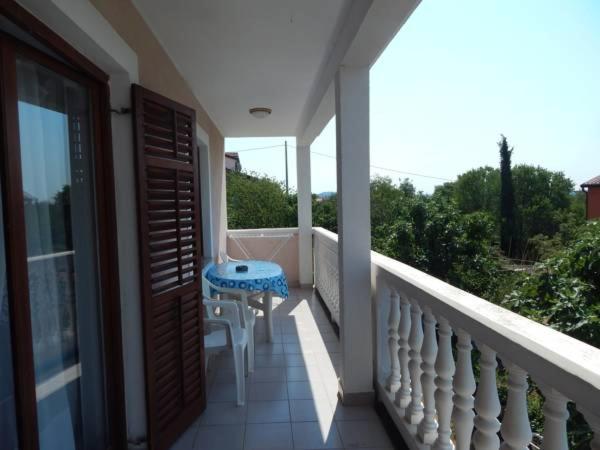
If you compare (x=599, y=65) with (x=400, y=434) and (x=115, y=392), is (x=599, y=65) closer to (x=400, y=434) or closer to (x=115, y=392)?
(x=400, y=434)


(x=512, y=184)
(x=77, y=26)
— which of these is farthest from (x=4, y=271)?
(x=512, y=184)

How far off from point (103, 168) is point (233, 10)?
112 centimetres

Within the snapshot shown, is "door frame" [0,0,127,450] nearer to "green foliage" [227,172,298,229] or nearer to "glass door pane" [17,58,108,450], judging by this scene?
"glass door pane" [17,58,108,450]

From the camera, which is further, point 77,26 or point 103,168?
point 103,168

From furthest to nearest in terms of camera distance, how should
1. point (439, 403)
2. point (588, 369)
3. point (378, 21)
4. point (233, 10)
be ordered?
point (233, 10)
point (378, 21)
point (439, 403)
point (588, 369)

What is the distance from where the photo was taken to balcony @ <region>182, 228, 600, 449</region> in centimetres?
86

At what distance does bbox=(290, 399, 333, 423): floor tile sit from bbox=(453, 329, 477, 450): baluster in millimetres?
1163

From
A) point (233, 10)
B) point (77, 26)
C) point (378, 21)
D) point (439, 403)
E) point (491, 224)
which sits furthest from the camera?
point (491, 224)

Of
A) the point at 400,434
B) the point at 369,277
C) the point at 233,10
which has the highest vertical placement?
the point at 233,10

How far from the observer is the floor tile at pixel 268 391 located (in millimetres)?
2639

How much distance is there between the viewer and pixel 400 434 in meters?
2.03

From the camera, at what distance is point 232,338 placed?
8.75 ft

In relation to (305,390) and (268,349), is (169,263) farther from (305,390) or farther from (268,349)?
(268,349)

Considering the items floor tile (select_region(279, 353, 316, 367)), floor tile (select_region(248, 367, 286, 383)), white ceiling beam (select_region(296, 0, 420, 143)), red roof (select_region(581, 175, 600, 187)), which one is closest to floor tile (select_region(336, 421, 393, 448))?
floor tile (select_region(248, 367, 286, 383))
